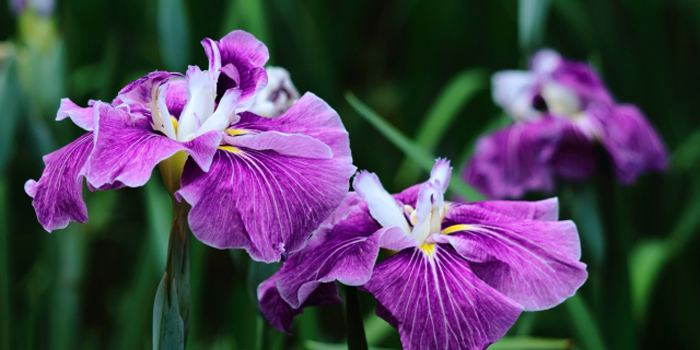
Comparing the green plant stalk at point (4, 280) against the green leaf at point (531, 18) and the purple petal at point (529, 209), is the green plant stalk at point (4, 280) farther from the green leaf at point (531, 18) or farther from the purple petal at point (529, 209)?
the green leaf at point (531, 18)

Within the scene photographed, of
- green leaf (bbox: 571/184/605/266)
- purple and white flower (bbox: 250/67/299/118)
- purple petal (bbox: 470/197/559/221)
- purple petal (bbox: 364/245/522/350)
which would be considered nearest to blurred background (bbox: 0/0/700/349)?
green leaf (bbox: 571/184/605/266)

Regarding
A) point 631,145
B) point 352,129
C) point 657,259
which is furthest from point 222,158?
point 352,129

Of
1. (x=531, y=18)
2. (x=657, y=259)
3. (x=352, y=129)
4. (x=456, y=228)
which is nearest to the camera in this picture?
(x=456, y=228)

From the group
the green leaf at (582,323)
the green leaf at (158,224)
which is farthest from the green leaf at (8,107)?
the green leaf at (582,323)

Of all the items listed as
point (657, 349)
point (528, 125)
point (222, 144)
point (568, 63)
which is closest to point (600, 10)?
point (568, 63)

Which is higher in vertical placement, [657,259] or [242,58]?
[242,58]

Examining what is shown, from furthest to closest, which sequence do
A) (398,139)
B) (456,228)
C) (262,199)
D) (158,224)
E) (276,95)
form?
(158,224), (398,139), (276,95), (456,228), (262,199)

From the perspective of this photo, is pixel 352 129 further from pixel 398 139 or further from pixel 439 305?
pixel 439 305
